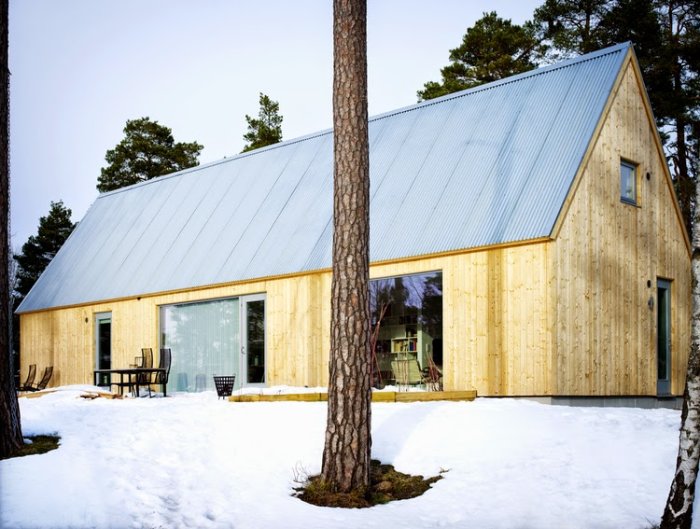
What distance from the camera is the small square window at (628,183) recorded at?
1333cm

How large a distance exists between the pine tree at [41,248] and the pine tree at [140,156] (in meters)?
2.49

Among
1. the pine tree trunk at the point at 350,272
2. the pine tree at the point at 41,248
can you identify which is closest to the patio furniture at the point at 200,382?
the pine tree trunk at the point at 350,272

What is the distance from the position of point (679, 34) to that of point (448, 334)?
53.6ft

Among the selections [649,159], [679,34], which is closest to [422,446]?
[649,159]

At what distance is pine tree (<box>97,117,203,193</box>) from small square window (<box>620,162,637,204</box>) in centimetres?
2733

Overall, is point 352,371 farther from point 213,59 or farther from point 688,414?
point 213,59

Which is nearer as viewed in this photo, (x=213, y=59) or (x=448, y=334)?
(x=448, y=334)

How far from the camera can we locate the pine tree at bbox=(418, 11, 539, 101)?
91.1 feet

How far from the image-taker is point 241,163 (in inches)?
738

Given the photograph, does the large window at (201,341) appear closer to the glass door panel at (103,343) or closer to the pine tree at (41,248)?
the glass door panel at (103,343)

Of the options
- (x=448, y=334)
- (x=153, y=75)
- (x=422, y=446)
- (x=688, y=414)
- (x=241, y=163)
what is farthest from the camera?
(x=153, y=75)

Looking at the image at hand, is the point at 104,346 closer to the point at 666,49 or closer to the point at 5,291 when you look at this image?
the point at 5,291

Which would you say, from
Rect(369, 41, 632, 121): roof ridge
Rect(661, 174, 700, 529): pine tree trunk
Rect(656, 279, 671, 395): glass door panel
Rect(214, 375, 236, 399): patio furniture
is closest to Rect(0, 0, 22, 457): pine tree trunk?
Rect(661, 174, 700, 529): pine tree trunk

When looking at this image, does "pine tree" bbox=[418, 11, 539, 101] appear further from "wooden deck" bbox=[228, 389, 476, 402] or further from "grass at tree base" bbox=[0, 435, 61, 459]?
"grass at tree base" bbox=[0, 435, 61, 459]
